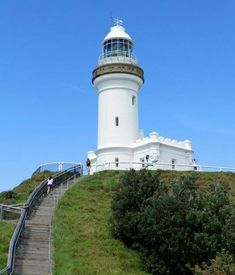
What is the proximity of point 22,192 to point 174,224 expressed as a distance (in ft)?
56.0

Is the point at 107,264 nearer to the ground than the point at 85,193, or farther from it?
nearer to the ground

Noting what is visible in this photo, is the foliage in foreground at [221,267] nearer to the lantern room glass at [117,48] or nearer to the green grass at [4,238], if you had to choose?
the green grass at [4,238]

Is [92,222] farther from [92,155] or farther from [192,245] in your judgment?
[92,155]

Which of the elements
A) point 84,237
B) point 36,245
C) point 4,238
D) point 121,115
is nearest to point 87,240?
point 84,237

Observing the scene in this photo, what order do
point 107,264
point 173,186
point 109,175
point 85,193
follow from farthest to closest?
point 109,175 → point 85,193 → point 173,186 → point 107,264

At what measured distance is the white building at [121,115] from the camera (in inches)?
2016

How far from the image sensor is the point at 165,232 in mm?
25219

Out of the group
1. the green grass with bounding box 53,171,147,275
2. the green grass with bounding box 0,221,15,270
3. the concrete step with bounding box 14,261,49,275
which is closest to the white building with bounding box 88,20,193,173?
the green grass with bounding box 53,171,147,275

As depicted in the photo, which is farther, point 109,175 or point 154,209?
point 109,175

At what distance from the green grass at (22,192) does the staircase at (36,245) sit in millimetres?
2840

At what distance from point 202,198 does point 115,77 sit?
28.1 metres

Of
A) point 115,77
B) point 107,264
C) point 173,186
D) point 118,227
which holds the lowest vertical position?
point 107,264

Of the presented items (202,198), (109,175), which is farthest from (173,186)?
(109,175)

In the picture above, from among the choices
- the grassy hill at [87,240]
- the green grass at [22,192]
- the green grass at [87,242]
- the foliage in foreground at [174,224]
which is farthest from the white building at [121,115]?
the foliage in foreground at [174,224]
